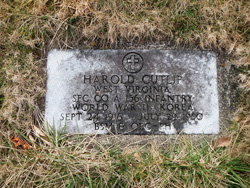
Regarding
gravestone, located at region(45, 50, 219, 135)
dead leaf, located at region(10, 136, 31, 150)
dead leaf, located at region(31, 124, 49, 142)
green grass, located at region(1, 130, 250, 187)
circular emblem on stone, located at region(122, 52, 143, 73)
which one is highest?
circular emblem on stone, located at region(122, 52, 143, 73)

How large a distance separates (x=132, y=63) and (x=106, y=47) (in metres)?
0.31

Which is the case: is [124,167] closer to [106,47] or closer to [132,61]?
[132,61]

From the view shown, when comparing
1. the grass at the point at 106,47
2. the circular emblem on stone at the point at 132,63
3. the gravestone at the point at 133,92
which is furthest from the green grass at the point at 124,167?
the circular emblem on stone at the point at 132,63

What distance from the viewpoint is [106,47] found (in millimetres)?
2254

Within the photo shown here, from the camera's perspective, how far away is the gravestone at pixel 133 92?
2.18 meters

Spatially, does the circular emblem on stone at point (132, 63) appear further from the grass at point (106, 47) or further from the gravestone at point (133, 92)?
the grass at point (106, 47)

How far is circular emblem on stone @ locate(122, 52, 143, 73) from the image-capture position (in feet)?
7.29

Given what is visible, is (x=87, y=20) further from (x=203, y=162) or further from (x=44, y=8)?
(x=203, y=162)

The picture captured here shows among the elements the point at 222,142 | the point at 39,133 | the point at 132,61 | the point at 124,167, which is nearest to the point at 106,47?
the point at 132,61

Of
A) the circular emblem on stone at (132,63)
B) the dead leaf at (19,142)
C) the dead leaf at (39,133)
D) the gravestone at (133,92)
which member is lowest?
the dead leaf at (19,142)

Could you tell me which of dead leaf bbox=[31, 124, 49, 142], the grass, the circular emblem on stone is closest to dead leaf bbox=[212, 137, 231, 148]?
the grass

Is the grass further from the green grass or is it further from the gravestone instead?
the gravestone

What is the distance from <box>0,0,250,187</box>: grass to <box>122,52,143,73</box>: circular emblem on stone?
0.55ft

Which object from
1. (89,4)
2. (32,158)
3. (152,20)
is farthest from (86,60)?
(32,158)
